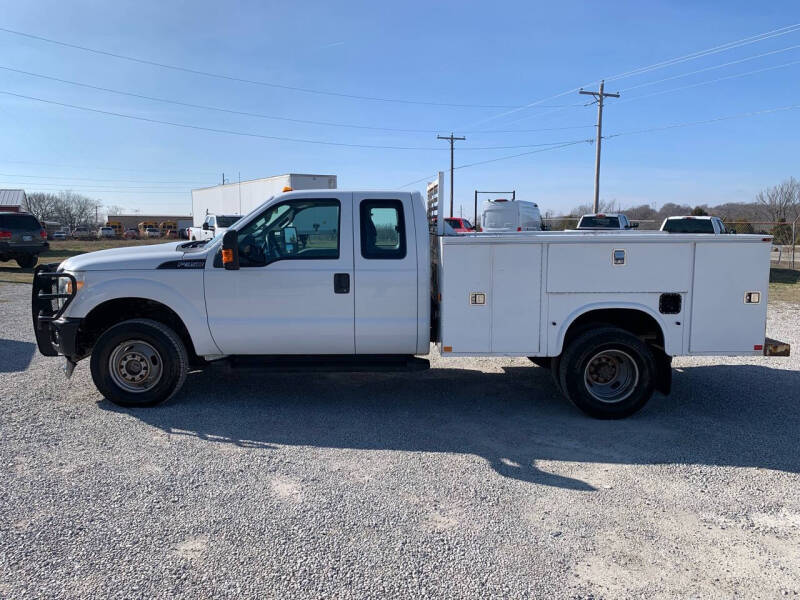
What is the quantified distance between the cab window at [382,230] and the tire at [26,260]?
19205mm

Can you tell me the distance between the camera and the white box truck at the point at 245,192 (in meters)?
22.1

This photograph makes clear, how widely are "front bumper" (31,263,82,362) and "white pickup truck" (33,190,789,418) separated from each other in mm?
14

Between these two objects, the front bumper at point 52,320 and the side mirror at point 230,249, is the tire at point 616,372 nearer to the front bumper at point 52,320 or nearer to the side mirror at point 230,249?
the side mirror at point 230,249

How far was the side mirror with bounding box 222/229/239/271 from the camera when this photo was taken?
573 cm

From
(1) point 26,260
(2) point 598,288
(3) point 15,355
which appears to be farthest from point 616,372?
(1) point 26,260

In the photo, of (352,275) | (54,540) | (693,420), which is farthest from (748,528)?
(54,540)

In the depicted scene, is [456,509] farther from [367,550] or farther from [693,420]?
[693,420]

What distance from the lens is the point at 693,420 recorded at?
231 inches

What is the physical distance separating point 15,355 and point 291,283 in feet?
16.2

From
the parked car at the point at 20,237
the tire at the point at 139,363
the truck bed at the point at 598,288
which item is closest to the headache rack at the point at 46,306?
the tire at the point at 139,363

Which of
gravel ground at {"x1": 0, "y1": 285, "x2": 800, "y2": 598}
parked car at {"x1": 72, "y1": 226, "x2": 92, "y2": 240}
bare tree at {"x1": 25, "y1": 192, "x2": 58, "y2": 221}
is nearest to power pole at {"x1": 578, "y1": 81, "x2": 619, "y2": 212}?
gravel ground at {"x1": 0, "y1": 285, "x2": 800, "y2": 598}

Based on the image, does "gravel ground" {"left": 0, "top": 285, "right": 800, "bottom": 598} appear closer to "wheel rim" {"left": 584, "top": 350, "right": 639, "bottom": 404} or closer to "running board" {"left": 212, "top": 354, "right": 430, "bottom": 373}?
"wheel rim" {"left": 584, "top": 350, "right": 639, "bottom": 404}

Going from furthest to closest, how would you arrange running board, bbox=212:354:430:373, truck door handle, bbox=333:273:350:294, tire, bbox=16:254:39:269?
tire, bbox=16:254:39:269 < running board, bbox=212:354:430:373 < truck door handle, bbox=333:273:350:294

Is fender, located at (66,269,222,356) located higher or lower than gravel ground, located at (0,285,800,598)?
higher
